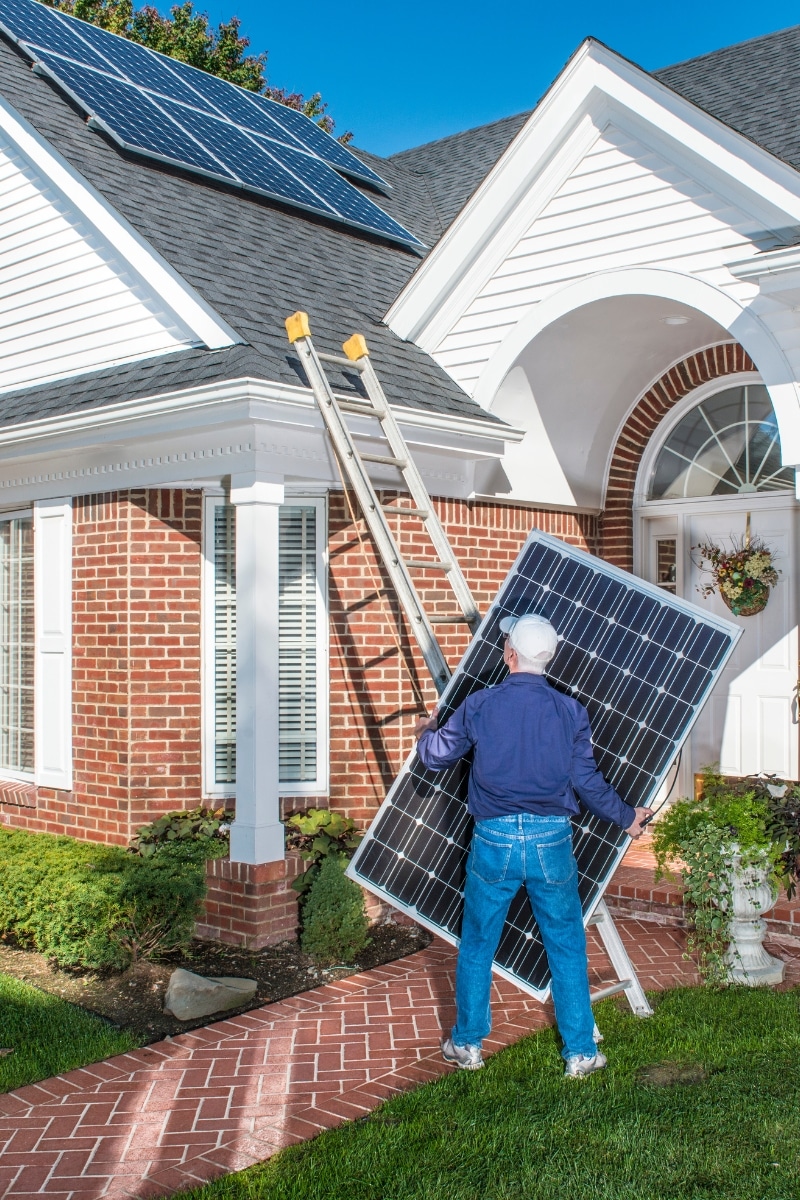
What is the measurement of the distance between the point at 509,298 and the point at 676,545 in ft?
7.92

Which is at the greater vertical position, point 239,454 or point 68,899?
point 239,454

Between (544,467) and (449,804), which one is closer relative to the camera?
(449,804)

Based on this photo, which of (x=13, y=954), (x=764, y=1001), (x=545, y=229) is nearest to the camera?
(x=764, y=1001)

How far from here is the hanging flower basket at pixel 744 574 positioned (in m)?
8.23

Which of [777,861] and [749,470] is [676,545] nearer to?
[749,470]

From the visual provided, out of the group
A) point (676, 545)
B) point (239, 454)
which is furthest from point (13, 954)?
point (676, 545)

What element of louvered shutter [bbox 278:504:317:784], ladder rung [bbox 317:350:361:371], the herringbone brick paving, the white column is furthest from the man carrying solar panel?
louvered shutter [bbox 278:504:317:784]

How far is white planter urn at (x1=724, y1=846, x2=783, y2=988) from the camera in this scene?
5.95 m

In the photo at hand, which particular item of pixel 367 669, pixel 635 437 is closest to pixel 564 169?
pixel 635 437

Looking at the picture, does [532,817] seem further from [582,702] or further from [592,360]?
[592,360]

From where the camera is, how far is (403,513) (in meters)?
6.37

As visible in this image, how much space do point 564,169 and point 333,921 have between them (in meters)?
5.28

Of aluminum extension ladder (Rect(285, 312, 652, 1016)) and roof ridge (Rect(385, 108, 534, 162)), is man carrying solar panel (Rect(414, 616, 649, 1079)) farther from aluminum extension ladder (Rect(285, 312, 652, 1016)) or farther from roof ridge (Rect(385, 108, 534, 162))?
Result: roof ridge (Rect(385, 108, 534, 162))

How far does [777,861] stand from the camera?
6.07 m
